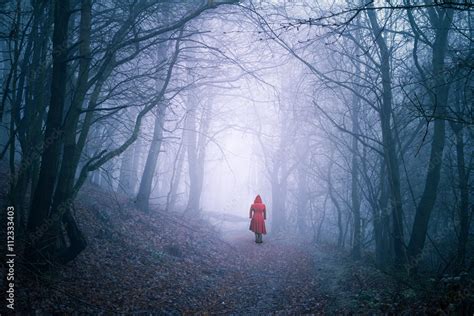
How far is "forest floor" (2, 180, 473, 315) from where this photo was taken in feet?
17.8

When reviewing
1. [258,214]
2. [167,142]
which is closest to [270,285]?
[258,214]

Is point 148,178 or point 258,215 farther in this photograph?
point 148,178

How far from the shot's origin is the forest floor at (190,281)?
5.42m

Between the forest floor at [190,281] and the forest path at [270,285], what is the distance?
0.03m

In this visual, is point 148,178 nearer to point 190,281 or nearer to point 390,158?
point 190,281

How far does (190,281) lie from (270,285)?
237 centimetres

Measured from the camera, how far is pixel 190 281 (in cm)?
841

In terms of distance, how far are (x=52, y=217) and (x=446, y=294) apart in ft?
23.7

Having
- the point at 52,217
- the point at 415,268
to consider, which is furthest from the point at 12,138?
the point at 415,268

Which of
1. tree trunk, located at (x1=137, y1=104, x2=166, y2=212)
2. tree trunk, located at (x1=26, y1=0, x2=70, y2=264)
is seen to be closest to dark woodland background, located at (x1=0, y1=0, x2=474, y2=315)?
tree trunk, located at (x1=26, y1=0, x2=70, y2=264)

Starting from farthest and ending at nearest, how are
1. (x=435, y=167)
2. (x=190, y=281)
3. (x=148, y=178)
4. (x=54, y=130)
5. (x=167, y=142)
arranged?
(x=148, y=178)
(x=167, y=142)
(x=190, y=281)
(x=435, y=167)
(x=54, y=130)

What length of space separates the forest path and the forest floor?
3cm

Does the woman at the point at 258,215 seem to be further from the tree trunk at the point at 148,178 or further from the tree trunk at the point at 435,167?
the tree trunk at the point at 435,167

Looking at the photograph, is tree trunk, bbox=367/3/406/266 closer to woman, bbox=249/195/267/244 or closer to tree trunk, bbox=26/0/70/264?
woman, bbox=249/195/267/244
